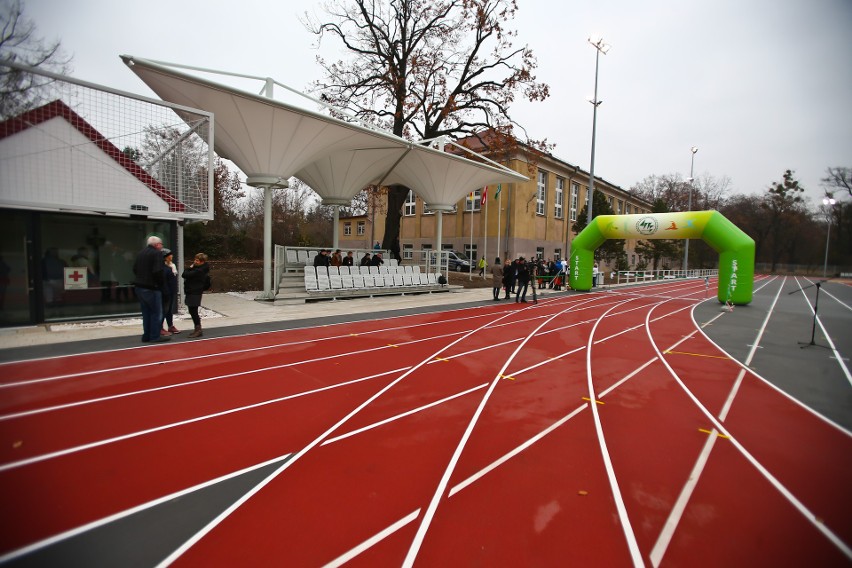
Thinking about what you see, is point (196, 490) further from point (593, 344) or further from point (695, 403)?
point (593, 344)

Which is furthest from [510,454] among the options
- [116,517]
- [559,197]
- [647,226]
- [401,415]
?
[559,197]

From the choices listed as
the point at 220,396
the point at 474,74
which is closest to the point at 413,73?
the point at 474,74

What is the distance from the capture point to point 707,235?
17.4 meters

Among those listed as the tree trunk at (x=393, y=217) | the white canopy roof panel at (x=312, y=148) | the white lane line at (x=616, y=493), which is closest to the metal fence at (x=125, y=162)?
the white canopy roof panel at (x=312, y=148)

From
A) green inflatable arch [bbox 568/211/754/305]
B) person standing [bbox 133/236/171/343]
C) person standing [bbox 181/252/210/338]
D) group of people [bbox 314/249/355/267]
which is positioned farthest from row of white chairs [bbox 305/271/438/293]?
green inflatable arch [bbox 568/211/754/305]

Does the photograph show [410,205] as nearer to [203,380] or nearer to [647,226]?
[647,226]

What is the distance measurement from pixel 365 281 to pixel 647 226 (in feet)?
46.0

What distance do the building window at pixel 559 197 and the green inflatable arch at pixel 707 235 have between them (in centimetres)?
2128

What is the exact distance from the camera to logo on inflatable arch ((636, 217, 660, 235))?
1919 centimetres

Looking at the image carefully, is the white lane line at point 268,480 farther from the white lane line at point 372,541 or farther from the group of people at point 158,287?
the group of people at point 158,287

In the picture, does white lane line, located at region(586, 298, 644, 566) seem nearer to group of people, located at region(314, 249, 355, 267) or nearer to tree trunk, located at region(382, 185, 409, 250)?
group of people, located at region(314, 249, 355, 267)

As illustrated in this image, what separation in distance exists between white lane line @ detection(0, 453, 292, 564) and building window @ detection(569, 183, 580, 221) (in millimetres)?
45518

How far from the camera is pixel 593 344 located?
9.34 metres

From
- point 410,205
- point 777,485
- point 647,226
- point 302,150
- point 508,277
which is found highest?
point 410,205
